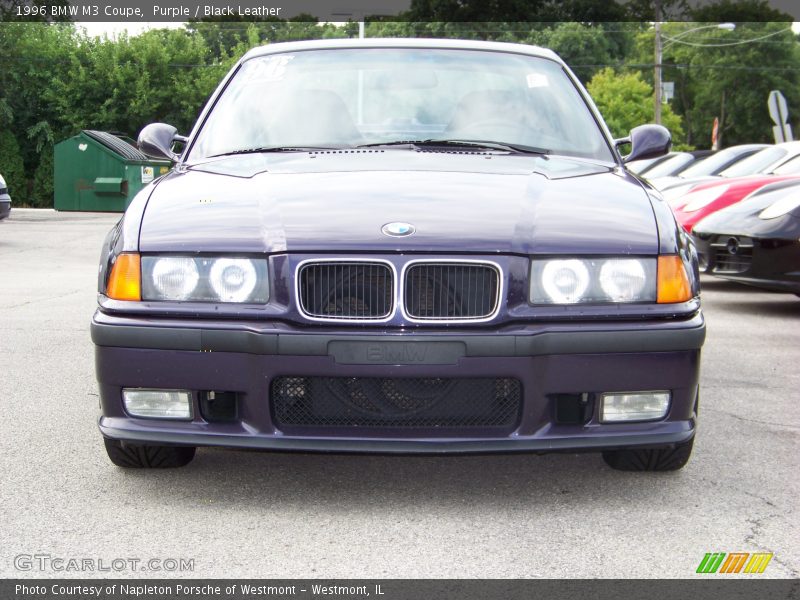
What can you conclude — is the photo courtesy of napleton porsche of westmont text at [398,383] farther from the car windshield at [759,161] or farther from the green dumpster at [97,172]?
the green dumpster at [97,172]

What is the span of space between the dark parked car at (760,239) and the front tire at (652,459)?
194 inches

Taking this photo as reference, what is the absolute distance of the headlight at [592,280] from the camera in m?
3.57

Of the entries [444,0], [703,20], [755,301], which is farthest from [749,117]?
[755,301]

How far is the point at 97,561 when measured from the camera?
10.5 ft

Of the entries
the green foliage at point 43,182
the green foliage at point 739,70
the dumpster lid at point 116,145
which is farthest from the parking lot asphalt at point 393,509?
the green foliage at point 739,70

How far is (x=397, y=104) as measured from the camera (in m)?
4.90

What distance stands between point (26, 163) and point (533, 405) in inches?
1281

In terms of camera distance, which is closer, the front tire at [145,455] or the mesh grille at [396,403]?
the mesh grille at [396,403]

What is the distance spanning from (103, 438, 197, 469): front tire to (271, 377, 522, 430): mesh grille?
2.15 ft

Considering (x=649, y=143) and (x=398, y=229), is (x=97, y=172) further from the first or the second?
(x=398, y=229)

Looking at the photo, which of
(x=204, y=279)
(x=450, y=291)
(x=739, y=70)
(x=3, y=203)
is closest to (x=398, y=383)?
(x=450, y=291)

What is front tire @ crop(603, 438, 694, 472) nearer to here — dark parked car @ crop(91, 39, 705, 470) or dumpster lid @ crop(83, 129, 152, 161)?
dark parked car @ crop(91, 39, 705, 470)

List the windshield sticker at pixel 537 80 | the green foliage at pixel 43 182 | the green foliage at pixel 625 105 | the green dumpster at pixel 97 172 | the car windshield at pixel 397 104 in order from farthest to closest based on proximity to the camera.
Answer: the green foliage at pixel 625 105
the green foliage at pixel 43 182
the green dumpster at pixel 97 172
the windshield sticker at pixel 537 80
the car windshield at pixel 397 104

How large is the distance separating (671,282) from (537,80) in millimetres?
1665
